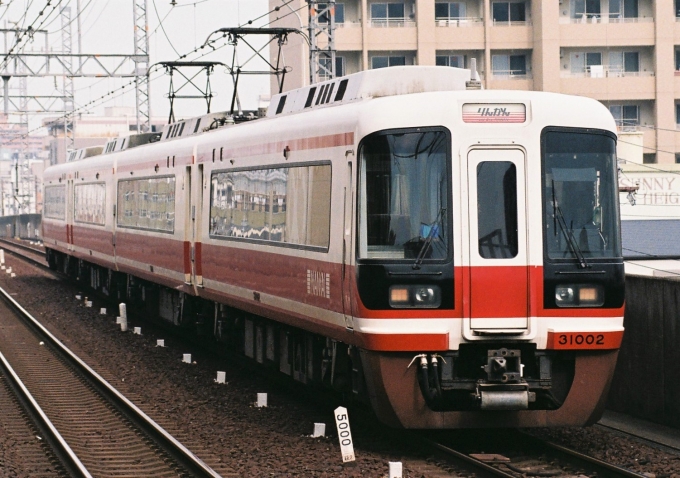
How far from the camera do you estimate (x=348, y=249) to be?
9.96 meters

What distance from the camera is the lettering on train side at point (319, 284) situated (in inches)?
419

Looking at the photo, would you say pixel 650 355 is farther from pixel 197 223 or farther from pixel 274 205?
pixel 197 223

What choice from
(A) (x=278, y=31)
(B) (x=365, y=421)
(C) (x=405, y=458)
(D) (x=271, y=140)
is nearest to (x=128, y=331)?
(A) (x=278, y=31)

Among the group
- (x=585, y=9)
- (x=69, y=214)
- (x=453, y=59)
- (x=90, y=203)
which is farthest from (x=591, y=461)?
(x=585, y=9)

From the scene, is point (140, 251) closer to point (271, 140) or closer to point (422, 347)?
point (271, 140)

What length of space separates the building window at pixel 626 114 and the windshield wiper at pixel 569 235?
42.3 m

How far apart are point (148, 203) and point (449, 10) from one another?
106 ft

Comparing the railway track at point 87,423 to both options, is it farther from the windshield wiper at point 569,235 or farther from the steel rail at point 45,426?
the windshield wiper at point 569,235

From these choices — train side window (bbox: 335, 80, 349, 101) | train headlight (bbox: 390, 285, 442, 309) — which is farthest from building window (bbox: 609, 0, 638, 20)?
train headlight (bbox: 390, 285, 442, 309)

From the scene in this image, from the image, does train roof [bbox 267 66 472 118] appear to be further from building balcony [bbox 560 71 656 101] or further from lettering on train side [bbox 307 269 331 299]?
building balcony [bbox 560 71 656 101]

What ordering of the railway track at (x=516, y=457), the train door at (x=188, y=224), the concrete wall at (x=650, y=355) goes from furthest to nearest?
1. the train door at (x=188, y=224)
2. the concrete wall at (x=650, y=355)
3. the railway track at (x=516, y=457)

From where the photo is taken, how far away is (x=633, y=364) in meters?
11.4

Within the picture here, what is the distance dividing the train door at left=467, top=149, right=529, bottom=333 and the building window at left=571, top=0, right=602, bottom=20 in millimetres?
42514

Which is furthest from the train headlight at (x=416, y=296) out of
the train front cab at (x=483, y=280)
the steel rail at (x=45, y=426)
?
→ the steel rail at (x=45, y=426)
